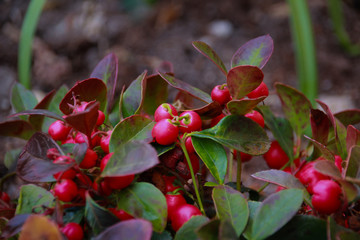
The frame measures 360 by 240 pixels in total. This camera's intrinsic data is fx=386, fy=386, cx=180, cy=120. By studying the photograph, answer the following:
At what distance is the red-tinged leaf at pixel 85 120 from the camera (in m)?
0.42

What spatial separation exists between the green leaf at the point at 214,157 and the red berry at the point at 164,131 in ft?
0.17

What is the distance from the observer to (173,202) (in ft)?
1.57

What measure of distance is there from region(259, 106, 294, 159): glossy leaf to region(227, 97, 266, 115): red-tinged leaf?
0.14 metres

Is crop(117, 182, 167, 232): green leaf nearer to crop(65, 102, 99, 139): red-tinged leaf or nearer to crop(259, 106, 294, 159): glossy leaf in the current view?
crop(65, 102, 99, 139): red-tinged leaf

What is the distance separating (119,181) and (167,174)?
0.10 meters

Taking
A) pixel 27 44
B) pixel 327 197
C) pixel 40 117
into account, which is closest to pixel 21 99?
pixel 40 117

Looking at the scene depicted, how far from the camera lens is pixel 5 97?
1.65m

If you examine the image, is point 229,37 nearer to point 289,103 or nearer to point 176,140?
point 289,103

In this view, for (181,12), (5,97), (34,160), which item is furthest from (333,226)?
(181,12)

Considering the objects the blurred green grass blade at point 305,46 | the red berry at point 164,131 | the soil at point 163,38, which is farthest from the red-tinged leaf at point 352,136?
the soil at point 163,38

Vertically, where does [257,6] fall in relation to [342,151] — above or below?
below

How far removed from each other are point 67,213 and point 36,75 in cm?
154

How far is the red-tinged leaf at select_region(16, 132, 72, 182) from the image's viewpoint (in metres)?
0.42

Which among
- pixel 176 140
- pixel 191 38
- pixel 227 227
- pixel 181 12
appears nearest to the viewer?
pixel 227 227
